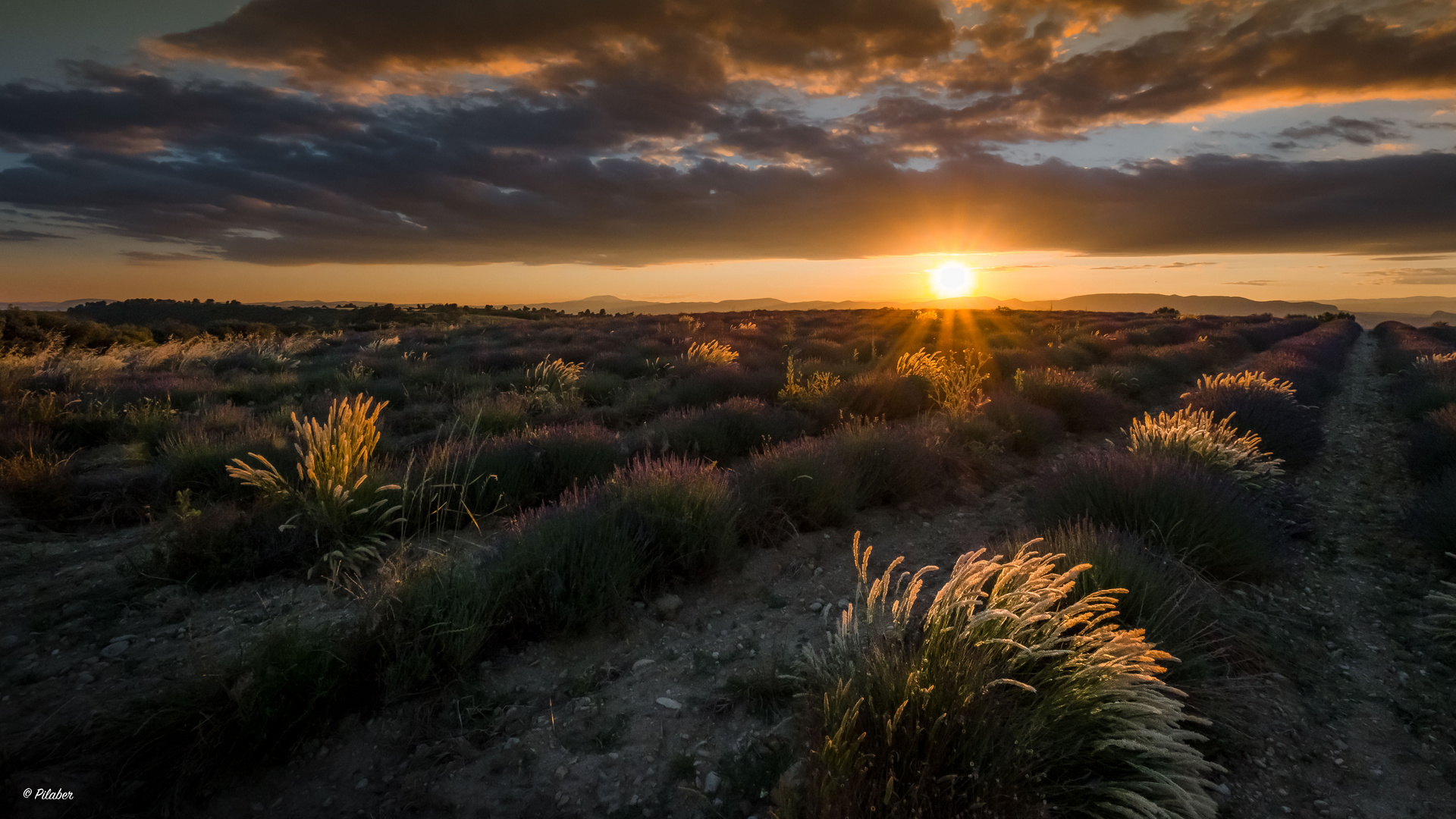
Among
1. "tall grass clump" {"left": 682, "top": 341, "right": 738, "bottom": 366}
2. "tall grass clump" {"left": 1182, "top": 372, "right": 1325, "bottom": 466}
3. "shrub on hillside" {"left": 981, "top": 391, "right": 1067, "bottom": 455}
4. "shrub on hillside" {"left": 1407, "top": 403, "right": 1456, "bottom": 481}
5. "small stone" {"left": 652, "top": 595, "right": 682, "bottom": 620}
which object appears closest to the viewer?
"small stone" {"left": 652, "top": 595, "right": 682, "bottom": 620}

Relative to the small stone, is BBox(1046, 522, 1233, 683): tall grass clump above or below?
above

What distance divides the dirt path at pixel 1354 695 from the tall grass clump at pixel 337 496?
5.09 meters

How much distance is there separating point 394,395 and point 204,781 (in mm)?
9104

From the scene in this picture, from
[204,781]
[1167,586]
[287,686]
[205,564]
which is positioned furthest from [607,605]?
[1167,586]

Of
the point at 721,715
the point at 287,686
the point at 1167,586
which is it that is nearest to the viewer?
the point at 287,686

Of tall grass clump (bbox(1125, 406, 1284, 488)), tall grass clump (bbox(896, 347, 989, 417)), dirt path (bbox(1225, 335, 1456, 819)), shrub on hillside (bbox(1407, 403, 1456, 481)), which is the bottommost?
dirt path (bbox(1225, 335, 1456, 819))

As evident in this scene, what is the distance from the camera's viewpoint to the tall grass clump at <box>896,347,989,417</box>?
8.91m

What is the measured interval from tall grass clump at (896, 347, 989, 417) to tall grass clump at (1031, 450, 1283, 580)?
316cm

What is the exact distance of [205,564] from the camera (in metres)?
4.34

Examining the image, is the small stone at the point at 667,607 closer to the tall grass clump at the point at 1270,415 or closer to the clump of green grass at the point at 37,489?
the clump of green grass at the point at 37,489

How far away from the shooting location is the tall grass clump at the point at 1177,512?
14.9 feet

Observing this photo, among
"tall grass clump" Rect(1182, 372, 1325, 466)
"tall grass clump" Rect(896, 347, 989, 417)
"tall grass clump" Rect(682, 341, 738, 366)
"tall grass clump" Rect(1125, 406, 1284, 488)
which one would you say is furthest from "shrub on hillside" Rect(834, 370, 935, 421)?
"tall grass clump" Rect(682, 341, 738, 366)

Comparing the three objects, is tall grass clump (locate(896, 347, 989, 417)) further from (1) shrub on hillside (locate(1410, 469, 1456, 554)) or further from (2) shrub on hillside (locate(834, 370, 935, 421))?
(1) shrub on hillside (locate(1410, 469, 1456, 554))

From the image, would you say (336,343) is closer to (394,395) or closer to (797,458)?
(394,395)
